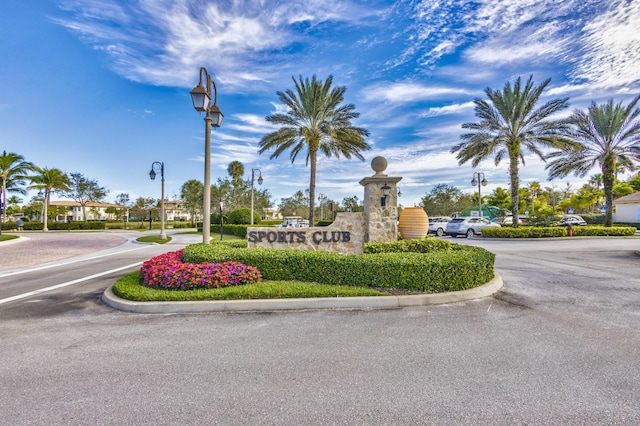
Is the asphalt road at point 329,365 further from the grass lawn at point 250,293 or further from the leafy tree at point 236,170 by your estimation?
the leafy tree at point 236,170

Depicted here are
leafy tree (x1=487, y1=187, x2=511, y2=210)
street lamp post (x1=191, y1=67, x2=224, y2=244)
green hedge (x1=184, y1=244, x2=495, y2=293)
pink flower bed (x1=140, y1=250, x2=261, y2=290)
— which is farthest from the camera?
leafy tree (x1=487, y1=187, x2=511, y2=210)

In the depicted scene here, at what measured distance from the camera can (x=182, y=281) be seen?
6.21m

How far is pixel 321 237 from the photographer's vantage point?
28.9 feet

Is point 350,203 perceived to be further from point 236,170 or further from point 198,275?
point 198,275

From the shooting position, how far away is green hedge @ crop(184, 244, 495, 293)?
6.13 m

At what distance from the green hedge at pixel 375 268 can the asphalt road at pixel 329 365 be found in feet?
2.32

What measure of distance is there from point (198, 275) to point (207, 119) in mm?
4491

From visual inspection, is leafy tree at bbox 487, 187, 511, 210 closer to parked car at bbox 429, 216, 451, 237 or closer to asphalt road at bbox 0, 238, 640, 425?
parked car at bbox 429, 216, 451, 237

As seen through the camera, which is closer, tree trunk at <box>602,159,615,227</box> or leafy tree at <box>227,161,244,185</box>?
tree trunk at <box>602,159,615,227</box>

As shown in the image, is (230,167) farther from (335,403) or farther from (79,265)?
(335,403)

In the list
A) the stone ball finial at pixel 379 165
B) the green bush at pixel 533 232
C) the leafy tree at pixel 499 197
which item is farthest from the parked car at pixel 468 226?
the leafy tree at pixel 499 197

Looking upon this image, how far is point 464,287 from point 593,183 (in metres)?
75.8

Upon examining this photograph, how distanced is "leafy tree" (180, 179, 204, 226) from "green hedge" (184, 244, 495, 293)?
42864 mm

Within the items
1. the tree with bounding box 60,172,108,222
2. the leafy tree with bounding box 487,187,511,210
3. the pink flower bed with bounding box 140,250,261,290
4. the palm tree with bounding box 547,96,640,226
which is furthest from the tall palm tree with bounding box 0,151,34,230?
the leafy tree with bounding box 487,187,511,210
